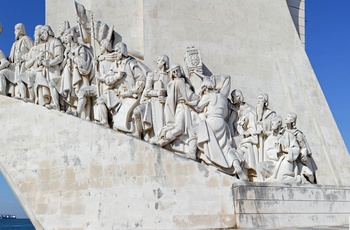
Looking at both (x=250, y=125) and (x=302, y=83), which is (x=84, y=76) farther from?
(x=302, y=83)

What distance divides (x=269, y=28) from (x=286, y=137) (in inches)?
122

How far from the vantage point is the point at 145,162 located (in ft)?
30.9

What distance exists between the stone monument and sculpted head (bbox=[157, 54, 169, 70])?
5 cm

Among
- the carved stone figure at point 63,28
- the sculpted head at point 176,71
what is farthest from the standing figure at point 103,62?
the sculpted head at point 176,71

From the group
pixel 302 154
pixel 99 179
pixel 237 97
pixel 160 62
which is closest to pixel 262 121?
pixel 237 97

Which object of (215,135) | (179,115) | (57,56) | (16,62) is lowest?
(215,135)

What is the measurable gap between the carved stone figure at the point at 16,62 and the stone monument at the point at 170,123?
4cm

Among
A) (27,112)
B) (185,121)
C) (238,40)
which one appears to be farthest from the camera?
(238,40)

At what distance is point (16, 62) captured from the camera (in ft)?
38.0

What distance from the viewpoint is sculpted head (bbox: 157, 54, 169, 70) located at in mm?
10164

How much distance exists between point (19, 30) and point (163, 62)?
11.2 feet

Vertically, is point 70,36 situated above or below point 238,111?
above

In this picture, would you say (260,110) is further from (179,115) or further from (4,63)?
(4,63)

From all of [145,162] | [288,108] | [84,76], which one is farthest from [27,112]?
[288,108]
